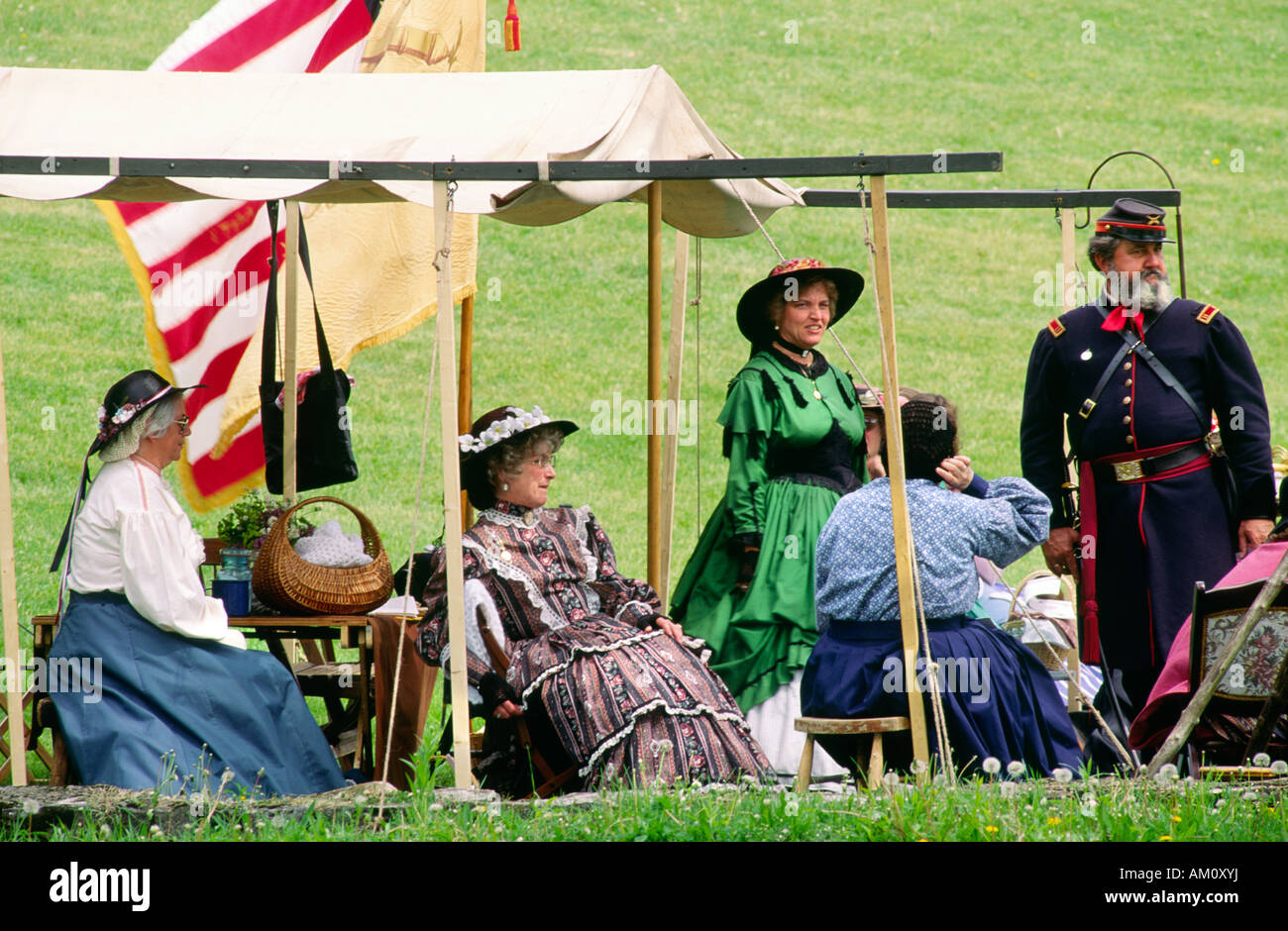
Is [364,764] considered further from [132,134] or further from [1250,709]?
[1250,709]

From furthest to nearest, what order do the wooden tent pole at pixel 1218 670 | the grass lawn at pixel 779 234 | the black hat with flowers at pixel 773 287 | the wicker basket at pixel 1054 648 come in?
1. the grass lawn at pixel 779 234
2. the wicker basket at pixel 1054 648
3. the black hat with flowers at pixel 773 287
4. the wooden tent pole at pixel 1218 670

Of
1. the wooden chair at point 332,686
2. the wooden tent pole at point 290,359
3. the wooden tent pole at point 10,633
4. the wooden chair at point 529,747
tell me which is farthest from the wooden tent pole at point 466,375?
the wooden tent pole at point 10,633

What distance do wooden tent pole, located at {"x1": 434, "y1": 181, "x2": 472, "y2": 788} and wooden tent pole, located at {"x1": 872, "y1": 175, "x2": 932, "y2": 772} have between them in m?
1.22

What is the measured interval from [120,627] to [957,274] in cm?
1447

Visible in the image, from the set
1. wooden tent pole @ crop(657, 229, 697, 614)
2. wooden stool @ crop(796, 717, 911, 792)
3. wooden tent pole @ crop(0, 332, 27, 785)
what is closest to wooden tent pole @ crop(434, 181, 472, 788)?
wooden stool @ crop(796, 717, 911, 792)

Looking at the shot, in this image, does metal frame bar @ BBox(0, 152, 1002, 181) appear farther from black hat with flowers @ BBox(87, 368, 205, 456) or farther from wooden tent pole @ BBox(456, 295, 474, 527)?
wooden tent pole @ BBox(456, 295, 474, 527)

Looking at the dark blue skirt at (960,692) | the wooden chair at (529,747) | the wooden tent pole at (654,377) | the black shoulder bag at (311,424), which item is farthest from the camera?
the black shoulder bag at (311,424)

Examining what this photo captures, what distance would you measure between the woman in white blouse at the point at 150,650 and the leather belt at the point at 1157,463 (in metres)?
2.95

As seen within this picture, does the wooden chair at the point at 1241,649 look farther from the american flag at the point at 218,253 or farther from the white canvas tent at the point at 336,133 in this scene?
the american flag at the point at 218,253

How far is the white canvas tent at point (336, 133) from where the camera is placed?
505cm

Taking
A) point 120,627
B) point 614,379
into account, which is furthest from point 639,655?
point 614,379

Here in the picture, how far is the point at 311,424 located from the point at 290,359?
338mm

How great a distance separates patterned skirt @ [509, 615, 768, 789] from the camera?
16.4 feet

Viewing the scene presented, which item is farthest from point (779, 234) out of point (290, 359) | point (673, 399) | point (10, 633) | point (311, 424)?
point (10, 633)
